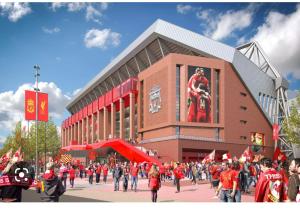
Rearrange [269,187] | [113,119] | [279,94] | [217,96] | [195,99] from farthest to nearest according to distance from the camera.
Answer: [113,119]
[279,94]
[217,96]
[195,99]
[269,187]

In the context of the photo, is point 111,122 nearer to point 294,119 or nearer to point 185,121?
point 185,121

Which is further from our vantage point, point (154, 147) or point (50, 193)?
point (154, 147)

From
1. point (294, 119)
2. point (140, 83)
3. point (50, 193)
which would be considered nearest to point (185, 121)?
point (140, 83)

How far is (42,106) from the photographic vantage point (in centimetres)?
2984

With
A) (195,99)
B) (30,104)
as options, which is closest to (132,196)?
(30,104)

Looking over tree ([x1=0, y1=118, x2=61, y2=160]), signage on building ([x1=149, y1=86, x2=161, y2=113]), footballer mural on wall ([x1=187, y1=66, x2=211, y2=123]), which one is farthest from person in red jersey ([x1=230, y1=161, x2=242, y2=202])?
tree ([x1=0, y1=118, x2=61, y2=160])

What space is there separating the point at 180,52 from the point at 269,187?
5491 centimetres

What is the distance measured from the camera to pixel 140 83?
6800cm

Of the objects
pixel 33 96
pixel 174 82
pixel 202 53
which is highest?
pixel 202 53

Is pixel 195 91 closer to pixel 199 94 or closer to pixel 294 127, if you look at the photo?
pixel 199 94

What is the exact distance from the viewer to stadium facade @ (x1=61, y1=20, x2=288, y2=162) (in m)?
57.7

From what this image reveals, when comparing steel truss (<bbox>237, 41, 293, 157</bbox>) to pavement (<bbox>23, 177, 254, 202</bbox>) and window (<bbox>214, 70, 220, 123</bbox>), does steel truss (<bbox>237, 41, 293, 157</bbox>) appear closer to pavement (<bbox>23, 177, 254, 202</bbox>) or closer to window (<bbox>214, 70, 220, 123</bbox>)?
window (<bbox>214, 70, 220, 123</bbox>)

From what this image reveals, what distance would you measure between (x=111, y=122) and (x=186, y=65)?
26.4 metres

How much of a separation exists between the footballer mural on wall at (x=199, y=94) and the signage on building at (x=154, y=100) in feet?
16.3
